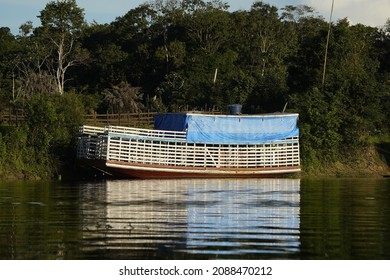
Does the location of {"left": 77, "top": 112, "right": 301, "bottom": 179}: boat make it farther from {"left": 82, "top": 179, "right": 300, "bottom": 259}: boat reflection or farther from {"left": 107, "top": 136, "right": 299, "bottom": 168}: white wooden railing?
{"left": 82, "top": 179, "right": 300, "bottom": 259}: boat reflection

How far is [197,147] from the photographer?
5897 cm

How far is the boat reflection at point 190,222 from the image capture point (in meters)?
22.5

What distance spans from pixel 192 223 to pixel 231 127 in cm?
3155

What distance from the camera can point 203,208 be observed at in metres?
33.4

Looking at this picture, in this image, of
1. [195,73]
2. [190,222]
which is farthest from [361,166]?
[190,222]

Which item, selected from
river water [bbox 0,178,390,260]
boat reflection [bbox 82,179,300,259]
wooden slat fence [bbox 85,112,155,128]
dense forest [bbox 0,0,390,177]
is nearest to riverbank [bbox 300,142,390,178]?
dense forest [bbox 0,0,390,177]

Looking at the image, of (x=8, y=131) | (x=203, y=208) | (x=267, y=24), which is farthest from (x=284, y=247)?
(x=267, y=24)

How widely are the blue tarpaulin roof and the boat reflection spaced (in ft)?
42.7

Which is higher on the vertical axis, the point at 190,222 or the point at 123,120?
the point at 123,120

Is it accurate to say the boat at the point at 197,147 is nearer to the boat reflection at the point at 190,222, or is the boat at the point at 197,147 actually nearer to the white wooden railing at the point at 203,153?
the white wooden railing at the point at 203,153

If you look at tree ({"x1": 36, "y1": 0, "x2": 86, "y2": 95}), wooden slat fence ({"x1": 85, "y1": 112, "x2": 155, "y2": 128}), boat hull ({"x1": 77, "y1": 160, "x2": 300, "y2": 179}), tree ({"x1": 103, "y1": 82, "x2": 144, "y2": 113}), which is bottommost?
boat hull ({"x1": 77, "y1": 160, "x2": 300, "y2": 179})

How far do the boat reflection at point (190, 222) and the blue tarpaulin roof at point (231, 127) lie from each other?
13.0m

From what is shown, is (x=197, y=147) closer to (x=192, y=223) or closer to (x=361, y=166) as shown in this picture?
(x=361, y=166)

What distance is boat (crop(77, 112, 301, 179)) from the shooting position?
2208 inches
